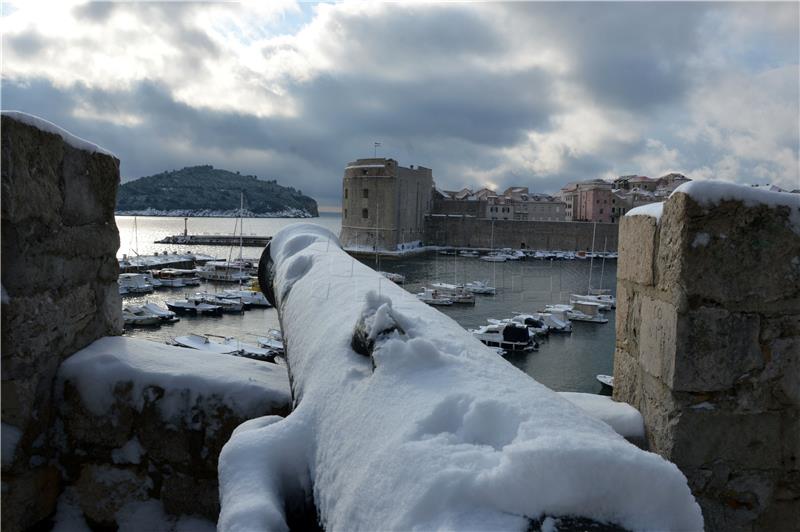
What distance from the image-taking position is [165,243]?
74125 mm

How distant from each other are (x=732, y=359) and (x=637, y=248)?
1.89 ft

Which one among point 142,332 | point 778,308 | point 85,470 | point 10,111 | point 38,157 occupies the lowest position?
point 142,332

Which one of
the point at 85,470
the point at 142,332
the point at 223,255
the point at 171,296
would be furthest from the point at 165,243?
the point at 85,470

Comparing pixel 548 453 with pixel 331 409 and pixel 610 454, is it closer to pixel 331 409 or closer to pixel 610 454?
pixel 610 454

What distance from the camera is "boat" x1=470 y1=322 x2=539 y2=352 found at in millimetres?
19875

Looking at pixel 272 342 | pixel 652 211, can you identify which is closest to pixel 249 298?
pixel 272 342

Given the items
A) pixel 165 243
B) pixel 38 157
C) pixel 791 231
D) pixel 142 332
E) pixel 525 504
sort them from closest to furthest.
Answer: pixel 525 504, pixel 791 231, pixel 38 157, pixel 142 332, pixel 165 243

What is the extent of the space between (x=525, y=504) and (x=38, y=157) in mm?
2476

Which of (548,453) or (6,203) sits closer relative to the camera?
(548,453)

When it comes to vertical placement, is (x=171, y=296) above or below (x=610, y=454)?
below

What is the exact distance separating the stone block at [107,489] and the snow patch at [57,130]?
1493mm

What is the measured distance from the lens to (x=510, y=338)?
20.2m

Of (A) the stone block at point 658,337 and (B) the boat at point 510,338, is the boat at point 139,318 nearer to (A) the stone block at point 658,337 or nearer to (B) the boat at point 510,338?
(B) the boat at point 510,338

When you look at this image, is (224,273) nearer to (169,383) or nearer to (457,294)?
(457,294)
